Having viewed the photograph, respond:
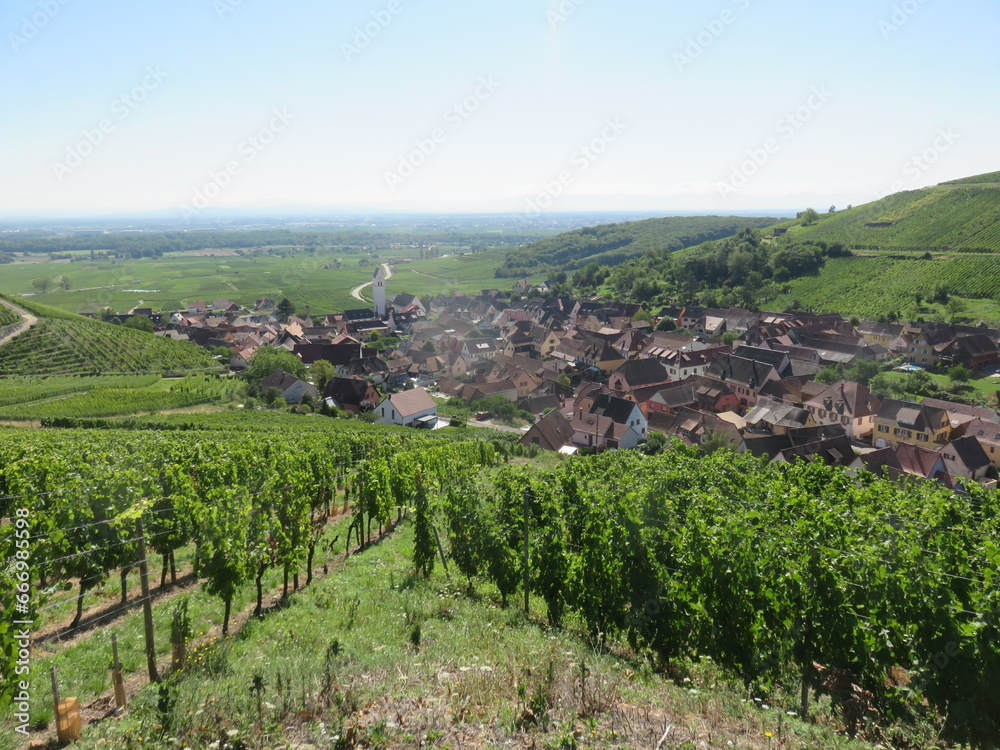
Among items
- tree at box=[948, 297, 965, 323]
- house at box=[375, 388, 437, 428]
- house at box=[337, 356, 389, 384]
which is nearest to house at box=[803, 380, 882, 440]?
house at box=[375, 388, 437, 428]

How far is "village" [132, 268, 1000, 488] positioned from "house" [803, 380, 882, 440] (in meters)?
0.13

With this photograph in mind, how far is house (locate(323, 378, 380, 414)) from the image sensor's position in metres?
56.4

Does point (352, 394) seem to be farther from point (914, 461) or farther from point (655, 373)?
point (914, 461)

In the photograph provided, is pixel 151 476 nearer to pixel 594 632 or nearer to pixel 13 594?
pixel 13 594

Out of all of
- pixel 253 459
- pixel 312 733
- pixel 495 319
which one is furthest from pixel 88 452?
pixel 495 319

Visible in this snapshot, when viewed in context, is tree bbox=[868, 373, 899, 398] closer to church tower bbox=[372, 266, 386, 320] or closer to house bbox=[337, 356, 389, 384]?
house bbox=[337, 356, 389, 384]

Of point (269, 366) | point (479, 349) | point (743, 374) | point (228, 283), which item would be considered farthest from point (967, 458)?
point (228, 283)

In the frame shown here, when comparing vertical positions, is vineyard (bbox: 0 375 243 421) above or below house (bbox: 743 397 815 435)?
above

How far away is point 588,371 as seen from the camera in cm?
7125

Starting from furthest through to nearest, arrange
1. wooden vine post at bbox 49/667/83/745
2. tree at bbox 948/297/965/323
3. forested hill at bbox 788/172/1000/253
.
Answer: forested hill at bbox 788/172/1000/253 → tree at bbox 948/297/965/323 → wooden vine post at bbox 49/667/83/745

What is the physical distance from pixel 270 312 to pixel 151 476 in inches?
4505

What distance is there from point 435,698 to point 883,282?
350 feet

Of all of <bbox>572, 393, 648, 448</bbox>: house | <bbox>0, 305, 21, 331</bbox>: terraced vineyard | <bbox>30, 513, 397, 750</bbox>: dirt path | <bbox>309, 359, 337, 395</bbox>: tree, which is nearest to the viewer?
<bbox>30, 513, 397, 750</bbox>: dirt path

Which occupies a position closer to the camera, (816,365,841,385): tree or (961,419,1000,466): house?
(961,419,1000,466): house
